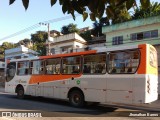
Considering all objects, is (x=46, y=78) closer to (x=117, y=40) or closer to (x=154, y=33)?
(x=154, y=33)

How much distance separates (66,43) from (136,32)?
12482 millimetres

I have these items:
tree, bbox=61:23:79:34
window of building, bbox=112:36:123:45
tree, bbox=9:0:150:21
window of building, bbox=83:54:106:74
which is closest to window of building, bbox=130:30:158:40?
window of building, bbox=112:36:123:45

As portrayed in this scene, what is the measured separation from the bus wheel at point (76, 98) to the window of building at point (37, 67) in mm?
2805

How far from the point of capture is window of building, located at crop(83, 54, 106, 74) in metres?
13.0

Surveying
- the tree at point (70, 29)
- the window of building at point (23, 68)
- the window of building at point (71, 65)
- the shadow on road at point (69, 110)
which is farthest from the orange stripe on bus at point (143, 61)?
the tree at point (70, 29)

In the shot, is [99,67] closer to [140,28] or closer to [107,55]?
[107,55]

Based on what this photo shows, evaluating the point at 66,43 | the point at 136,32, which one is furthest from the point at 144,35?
the point at 66,43

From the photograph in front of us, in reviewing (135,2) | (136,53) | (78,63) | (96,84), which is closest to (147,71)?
(136,53)

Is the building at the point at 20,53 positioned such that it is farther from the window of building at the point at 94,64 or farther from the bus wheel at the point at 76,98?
the window of building at the point at 94,64

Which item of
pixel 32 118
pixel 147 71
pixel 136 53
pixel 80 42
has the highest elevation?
pixel 80 42

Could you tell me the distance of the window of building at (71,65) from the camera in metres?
14.0

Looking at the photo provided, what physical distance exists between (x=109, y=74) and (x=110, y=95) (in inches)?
38.0

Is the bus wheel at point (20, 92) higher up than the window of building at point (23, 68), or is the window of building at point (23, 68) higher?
the window of building at point (23, 68)

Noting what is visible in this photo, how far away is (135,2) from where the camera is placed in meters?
2.71
